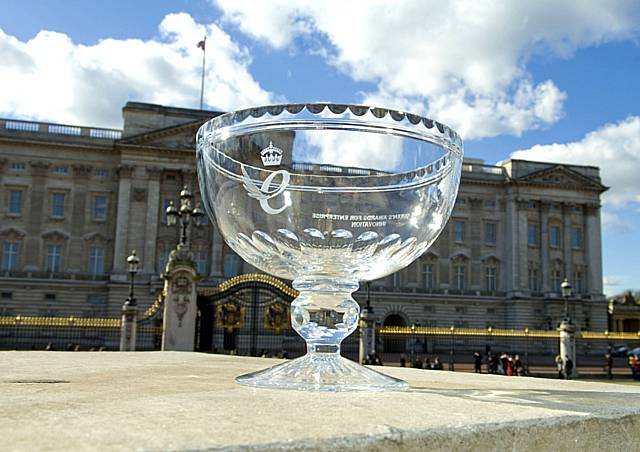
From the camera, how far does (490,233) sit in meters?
56.3

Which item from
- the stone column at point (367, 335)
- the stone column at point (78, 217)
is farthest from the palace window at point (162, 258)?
the stone column at point (367, 335)

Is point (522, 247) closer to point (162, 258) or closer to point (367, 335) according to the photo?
point (162, 258)

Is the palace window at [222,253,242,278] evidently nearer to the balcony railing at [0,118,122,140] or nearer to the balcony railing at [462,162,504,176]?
the balcony railing at [0,118,122,140]

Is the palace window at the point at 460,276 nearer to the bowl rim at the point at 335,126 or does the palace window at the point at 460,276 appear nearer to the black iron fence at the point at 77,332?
the black iron fence at the point at 77,332

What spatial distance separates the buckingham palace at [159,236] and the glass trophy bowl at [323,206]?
44173 millimetres

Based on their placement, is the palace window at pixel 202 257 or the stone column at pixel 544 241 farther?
the stone column at pixel 544 241

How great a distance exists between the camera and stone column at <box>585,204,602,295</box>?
189ft

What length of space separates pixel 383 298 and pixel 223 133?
48.7 m

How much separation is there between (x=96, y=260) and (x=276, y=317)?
29.7 metres

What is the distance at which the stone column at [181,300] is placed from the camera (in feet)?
61.6

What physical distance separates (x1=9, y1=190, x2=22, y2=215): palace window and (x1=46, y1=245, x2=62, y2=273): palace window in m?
3.52

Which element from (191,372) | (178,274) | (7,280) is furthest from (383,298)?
(191,372)

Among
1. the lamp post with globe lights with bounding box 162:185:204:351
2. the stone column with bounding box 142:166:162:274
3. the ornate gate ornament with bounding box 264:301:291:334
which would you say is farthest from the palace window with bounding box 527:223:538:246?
the lamp post with globe lights with bounding box 162:185:204:351

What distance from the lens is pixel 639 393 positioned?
2.64m
